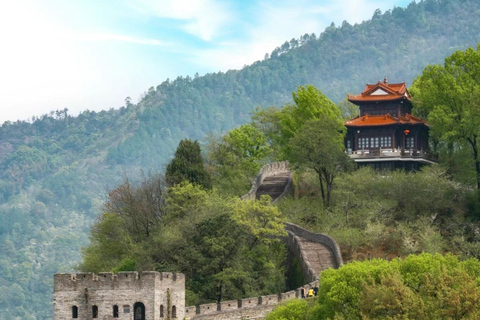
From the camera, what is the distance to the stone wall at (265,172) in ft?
327

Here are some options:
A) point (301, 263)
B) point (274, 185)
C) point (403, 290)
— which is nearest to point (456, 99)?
point (274, 185)

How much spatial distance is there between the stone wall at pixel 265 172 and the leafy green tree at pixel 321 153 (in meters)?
5.57

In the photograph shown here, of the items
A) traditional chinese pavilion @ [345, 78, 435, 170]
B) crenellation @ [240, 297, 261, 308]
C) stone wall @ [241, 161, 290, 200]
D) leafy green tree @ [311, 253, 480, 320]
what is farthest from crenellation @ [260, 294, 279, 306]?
traditional chinese pavilion @ [345, 78, 435, 170]

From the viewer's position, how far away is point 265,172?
4247 inches

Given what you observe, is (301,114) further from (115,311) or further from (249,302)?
(115,311)

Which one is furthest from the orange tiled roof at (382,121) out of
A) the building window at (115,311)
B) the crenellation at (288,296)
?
the building window at (115,311)

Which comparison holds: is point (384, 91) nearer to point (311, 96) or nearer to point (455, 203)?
point (311, 96)

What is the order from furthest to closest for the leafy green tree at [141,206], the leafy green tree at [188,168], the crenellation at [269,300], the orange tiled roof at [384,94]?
the orange tiled roof at [384,94], the leafy green tree at [188,168], the leafy green tree at [141,206], the crenellation at [269,300]

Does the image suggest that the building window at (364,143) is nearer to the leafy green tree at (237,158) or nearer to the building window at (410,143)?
the building window at (410,143)

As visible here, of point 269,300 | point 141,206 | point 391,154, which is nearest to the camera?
point 269,300

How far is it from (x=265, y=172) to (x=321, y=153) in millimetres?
15052

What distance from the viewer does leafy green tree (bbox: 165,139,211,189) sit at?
90000mm

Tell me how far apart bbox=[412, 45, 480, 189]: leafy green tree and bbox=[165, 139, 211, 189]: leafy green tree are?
66.6ft

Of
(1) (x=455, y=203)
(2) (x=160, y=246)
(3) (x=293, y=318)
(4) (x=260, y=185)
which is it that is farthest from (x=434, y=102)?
(3) (x=293, y=318)
